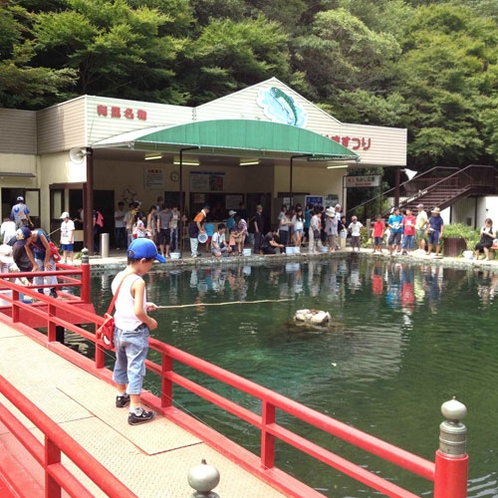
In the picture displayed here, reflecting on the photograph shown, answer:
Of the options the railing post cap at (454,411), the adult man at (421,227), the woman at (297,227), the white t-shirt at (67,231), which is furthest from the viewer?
the woman at (297,227)

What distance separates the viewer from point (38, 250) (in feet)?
32.2

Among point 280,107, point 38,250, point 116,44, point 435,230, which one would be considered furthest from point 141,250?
point 116,44

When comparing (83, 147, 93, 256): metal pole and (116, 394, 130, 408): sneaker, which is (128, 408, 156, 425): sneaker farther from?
(83, 147, 93, 256): metal pole

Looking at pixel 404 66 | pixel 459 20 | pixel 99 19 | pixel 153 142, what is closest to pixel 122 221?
pixel 153 142

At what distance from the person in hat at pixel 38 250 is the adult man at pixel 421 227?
47.9 ft

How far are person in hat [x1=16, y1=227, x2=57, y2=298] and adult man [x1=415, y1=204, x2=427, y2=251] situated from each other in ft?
47.9

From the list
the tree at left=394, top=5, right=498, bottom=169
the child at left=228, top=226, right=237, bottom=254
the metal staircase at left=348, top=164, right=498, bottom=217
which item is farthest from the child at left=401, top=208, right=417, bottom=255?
the tree at left=394, top=5, right=498, bottom=169

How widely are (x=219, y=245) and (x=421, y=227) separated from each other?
24.5 ft

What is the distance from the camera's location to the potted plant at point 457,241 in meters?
20.5

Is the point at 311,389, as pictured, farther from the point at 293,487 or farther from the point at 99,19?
the point at 99,19

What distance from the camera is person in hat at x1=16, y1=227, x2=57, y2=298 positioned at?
9.43m

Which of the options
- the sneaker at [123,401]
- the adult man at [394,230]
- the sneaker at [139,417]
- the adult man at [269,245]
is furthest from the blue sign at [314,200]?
the sneaker at [139,417]

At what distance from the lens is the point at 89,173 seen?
60.0 feet

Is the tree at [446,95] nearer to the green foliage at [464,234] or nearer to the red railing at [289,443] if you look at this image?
the green foliage at [464,234]
